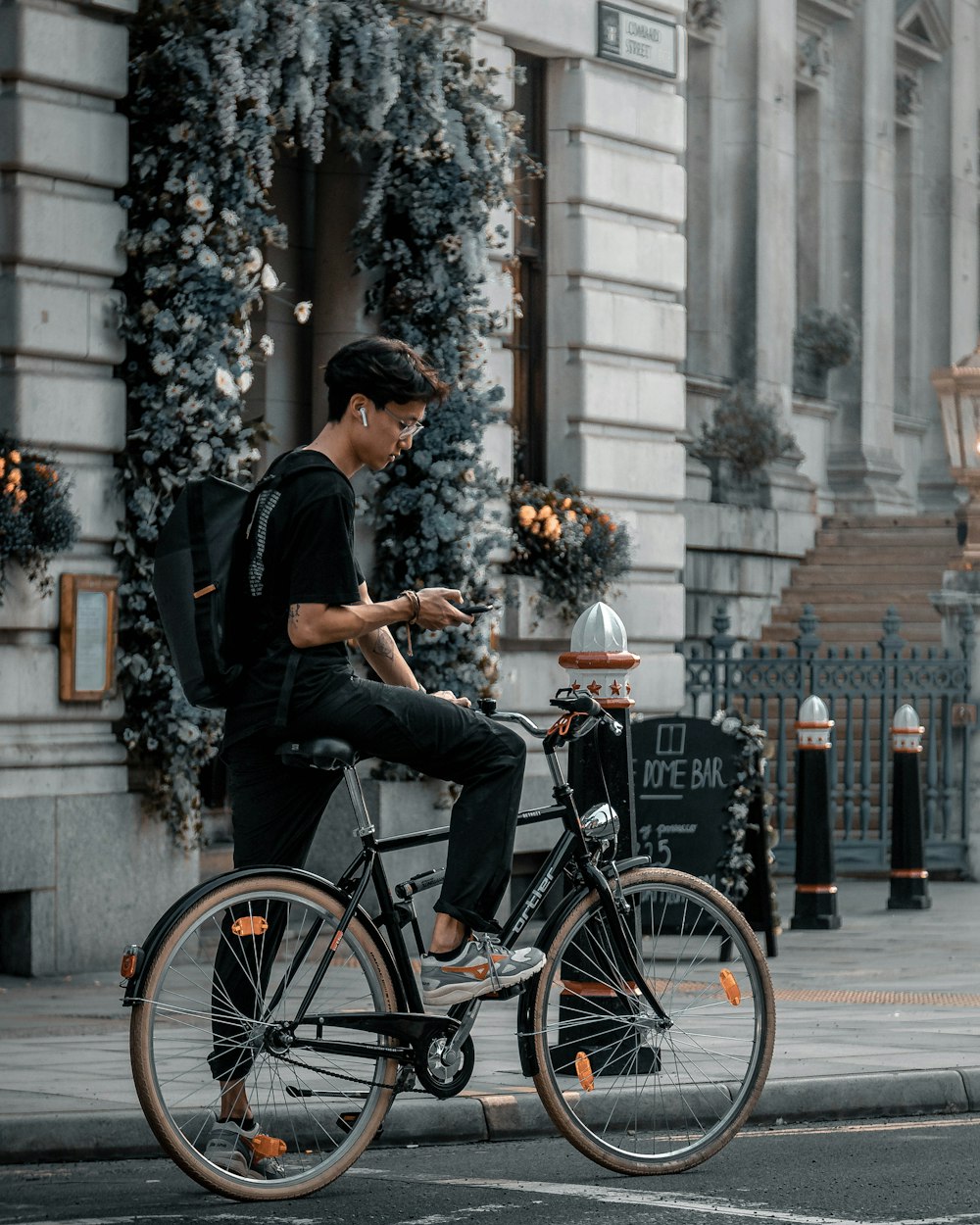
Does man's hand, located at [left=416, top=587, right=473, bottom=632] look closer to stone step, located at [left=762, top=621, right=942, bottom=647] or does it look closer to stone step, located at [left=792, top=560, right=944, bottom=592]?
stone step, located at [left=762, top=621, right=942, bottom=647]

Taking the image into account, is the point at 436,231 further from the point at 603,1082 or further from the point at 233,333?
the point at 603,1082

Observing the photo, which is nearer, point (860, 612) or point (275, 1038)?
point (275, 1038)

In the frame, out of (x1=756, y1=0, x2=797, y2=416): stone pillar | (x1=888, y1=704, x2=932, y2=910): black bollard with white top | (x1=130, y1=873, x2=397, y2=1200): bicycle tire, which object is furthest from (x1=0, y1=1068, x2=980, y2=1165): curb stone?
(x1=756, y1=0, x2=797, y2=416): stone pillar

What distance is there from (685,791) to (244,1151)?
5.98 m

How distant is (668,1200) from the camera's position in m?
6.07

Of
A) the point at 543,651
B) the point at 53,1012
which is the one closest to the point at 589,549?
the point at 543,651

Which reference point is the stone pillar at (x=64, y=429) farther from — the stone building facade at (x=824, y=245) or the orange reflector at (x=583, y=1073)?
the stone building facade at (x=824, y=245)

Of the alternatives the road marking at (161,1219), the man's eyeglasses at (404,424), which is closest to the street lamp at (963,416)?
the man's eyeglasses at (404,424)

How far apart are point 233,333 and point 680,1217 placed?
6586 millimetres

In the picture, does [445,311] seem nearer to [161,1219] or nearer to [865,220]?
[161,1219]

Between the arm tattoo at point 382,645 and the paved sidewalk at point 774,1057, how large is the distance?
4.42 feet

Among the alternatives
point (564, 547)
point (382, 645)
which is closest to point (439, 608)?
point (382, 645)

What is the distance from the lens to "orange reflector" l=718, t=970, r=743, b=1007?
21.5ft

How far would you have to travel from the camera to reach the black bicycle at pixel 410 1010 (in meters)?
5.91
